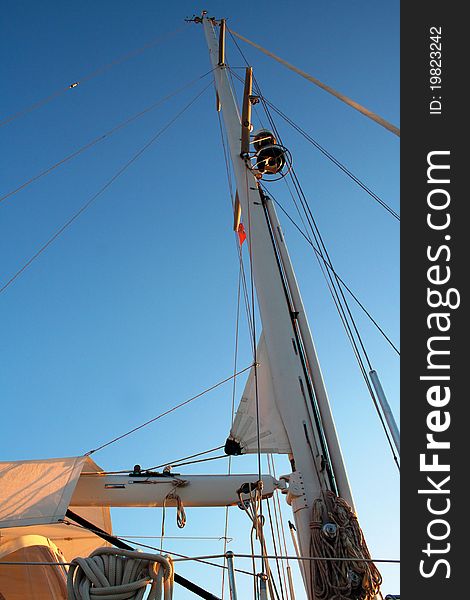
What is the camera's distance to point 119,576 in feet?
8.43

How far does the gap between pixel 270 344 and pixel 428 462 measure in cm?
267

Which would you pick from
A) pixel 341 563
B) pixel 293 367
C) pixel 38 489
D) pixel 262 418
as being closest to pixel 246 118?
pixel 293 367

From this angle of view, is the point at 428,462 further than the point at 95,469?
No

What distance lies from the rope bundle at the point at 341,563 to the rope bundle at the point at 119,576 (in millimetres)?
1779

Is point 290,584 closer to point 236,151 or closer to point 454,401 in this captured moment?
point 454,401

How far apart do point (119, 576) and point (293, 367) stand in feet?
10.1

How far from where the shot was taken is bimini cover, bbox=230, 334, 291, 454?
5.10m

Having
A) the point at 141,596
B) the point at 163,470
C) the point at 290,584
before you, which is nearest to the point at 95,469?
the point at 163,470

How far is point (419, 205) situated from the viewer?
3641 mm

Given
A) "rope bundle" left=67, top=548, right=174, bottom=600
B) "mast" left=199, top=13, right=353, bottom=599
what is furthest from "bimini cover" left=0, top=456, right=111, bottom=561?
"rope bundle" left=67, top=548, right=174, bottom=600

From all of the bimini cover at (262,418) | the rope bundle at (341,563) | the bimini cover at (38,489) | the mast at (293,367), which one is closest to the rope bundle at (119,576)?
the rope bundle at (341,563)

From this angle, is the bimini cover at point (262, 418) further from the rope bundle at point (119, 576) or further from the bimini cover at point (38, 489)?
the rope bundle at point (119, 576)

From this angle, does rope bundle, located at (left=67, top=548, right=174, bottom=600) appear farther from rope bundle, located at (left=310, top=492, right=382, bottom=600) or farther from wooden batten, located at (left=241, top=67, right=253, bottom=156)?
wooden batten, located at (left=241, top=67, right=253, bottom=156)

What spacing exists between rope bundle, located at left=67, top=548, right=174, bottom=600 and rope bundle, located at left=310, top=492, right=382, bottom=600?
1.78 m
